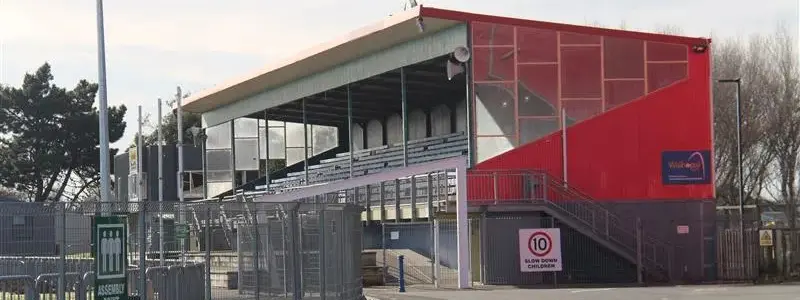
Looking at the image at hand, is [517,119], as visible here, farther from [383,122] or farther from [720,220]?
[383,122]

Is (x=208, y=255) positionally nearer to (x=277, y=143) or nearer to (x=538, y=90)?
(x=538, y=90)

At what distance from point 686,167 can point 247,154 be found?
28226mm

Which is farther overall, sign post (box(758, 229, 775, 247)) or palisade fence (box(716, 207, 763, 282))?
palisade fence (box(716, 207, 763, 282))

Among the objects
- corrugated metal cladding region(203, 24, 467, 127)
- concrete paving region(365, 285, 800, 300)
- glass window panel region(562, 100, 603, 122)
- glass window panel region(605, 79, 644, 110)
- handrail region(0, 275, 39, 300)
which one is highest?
corrugated metal cladding region(203, 24, 467, 127)

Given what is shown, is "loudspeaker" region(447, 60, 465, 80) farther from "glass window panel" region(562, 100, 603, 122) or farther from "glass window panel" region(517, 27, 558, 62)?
"glass window panel" region(562, 100, 603, 122)

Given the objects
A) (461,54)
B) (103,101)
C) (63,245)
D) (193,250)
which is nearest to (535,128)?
(461,54)

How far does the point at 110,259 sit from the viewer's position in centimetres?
1525

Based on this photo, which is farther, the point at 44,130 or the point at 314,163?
the point at 44,130

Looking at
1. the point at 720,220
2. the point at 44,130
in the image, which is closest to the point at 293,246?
the point at 720,220

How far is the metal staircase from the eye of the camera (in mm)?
35688

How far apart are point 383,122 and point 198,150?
16.0 meters

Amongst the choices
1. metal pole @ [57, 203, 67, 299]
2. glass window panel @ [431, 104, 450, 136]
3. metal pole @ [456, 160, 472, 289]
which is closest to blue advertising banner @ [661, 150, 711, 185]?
metal pole @ [456, 160, 472, 289]

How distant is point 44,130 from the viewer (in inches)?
3332

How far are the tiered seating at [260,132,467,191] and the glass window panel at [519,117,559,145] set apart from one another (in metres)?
5.04
